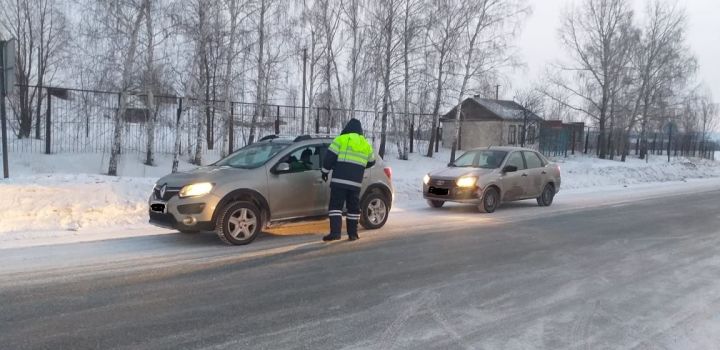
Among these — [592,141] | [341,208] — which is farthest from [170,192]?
[592,141]

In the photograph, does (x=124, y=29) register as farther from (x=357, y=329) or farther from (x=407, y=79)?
(x=357, y=329)

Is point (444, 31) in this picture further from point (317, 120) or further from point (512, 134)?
point (512, 134)

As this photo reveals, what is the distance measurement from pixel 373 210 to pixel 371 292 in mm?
3871

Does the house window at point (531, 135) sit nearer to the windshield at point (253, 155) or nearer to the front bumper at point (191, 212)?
the windshield at point (253, 155)

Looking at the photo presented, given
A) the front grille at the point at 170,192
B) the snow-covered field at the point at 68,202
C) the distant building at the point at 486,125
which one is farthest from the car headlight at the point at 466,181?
the distant building at the point at 486,125

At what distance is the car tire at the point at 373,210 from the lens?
929cm

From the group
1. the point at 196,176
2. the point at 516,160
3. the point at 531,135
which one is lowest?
the point at 196,176

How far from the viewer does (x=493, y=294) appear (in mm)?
5641

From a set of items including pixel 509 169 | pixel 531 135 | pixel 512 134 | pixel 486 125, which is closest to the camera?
pixel 509 169

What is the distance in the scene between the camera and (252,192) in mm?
7809

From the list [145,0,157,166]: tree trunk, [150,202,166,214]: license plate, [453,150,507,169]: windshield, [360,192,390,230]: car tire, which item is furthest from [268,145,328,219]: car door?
[145,0,157,166]: tree trunk

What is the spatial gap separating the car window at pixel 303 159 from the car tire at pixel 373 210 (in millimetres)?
1127

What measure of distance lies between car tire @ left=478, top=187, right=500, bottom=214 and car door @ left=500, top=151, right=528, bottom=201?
27 cm

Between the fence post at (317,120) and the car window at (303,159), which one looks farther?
the fence post at (317,120)
